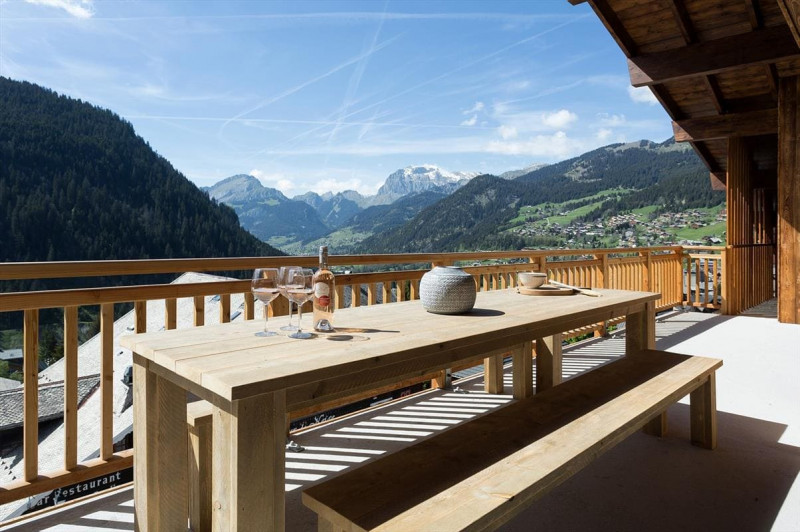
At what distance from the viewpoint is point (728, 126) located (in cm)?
732

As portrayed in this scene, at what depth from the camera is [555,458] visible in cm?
131

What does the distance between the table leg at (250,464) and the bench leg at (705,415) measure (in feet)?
7.79

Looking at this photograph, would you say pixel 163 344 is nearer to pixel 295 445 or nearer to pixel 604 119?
pixel 295 445

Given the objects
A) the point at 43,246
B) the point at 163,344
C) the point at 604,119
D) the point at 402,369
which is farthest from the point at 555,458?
the point at 604,119

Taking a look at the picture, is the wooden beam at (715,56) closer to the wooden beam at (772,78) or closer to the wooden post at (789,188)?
the wooden beam at (772,78)

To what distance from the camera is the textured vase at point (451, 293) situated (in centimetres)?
187

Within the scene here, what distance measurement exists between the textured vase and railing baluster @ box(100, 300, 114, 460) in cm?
145

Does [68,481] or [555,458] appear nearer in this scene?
[555,458]

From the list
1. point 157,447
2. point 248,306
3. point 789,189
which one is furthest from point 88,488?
point 789,189

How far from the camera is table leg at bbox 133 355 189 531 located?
145 cm

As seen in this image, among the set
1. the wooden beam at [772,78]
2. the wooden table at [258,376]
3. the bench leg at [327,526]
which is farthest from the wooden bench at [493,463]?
the wooden beam at [772,78]

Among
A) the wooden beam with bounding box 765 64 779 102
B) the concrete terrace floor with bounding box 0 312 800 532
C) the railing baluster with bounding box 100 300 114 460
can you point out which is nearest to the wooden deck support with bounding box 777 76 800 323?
the wooden beam with bounding box 765 64 779 102

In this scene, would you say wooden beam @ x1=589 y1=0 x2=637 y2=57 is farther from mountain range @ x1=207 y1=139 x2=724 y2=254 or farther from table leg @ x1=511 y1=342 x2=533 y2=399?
mountain range @ x1=207 y1=139 x2=724 y2=254

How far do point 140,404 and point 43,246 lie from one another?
58645 millimetres
